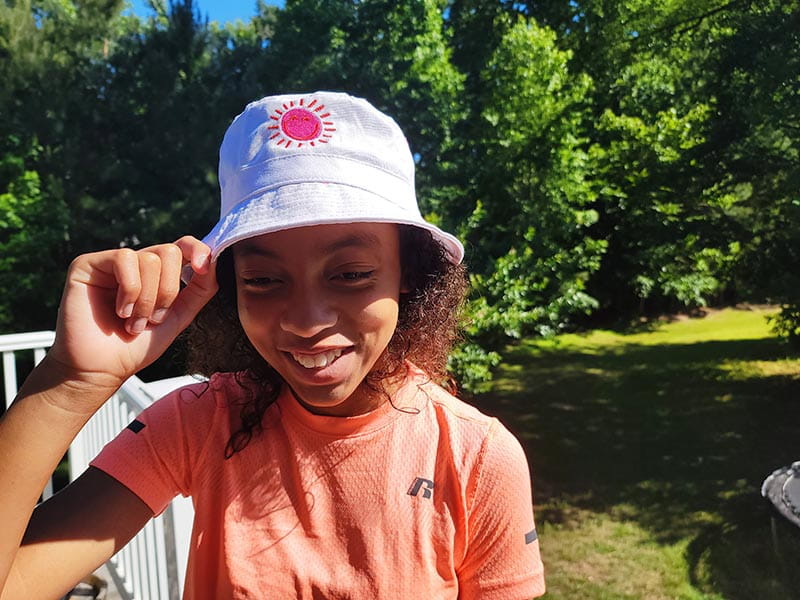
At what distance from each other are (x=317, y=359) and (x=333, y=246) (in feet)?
0.63

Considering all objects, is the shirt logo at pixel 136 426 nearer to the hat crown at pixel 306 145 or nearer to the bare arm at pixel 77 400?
the bare arm at pixel 77 400

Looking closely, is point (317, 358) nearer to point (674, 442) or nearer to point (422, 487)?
point (422, 487)

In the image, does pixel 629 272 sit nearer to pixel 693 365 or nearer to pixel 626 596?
pixel 693 365

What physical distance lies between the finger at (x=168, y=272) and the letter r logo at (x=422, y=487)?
51cm

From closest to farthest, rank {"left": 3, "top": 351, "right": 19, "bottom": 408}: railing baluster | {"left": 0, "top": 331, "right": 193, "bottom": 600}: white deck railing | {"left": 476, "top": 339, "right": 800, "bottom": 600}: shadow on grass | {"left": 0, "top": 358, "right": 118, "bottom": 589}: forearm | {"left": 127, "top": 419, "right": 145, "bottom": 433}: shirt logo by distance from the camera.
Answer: {"left": 0, "top": 358, "right": 118, "bottom": 589}: forearm → {"left": 127, "top": 419, "right": 145, "bottom": 433}: shirt logo → {"left": 0, "top": 331, "right": 193, "bottom": 600}: white deck railing → {"left": 3, "top": 351, "right": 19, "bottom": 408}: railing baluster → {"left": 476, "top": 339, "right": 800, "bottom": 600}: shadow on grass

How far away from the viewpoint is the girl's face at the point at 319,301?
1032 millimetres

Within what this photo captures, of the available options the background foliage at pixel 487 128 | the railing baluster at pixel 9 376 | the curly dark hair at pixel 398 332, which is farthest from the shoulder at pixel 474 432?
the background foliage at pixel 487 128

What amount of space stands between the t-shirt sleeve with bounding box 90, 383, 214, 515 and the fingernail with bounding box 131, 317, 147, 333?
0.21m

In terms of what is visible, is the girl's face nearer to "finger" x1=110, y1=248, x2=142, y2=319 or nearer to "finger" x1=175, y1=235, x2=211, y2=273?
"finger" x1=175, y1=235, x2=211, y2=273

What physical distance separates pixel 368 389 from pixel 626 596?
4173mm

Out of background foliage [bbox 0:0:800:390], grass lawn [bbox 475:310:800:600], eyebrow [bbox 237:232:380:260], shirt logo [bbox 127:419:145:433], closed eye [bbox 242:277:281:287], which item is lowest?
grass lawn [bbox 475:310:800:600]

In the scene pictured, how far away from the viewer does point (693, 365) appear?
10.5 m

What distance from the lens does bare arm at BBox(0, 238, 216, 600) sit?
896 mm

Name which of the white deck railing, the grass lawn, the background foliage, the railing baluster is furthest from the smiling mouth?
the grass lawn
